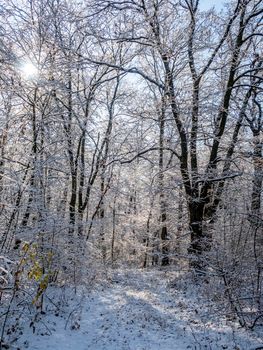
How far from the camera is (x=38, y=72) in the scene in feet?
27.6

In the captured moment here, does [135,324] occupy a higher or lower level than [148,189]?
lower

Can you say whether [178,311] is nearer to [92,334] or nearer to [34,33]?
[92,334]

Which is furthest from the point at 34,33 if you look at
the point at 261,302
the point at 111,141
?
the point at 261,302

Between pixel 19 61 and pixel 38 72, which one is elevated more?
pixel 38 72

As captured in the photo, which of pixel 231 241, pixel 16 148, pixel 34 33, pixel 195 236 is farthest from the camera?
pixel 195 236

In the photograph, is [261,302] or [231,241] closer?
[261,302]

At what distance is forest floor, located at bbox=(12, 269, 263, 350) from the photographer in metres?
6.16

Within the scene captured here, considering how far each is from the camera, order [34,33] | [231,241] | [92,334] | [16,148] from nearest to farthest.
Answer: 1. [92,334]
2. [231,241]
3. [16,148]
4. [34,33]

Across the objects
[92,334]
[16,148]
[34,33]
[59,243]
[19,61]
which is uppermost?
[34,33]

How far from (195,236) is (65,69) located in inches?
266

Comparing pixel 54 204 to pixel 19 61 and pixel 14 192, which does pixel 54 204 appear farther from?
pixel 19 61

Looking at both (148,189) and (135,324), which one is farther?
(148,189)

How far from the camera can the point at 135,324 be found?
732 centimetres

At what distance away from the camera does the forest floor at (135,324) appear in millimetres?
6156
